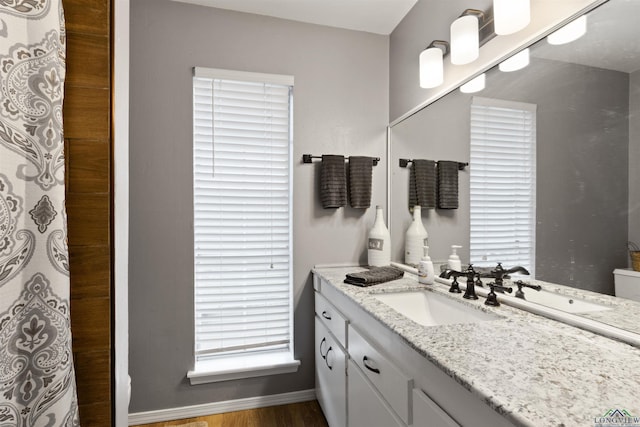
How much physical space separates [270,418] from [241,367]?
1.13ft

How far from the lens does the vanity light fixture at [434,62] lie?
1.64 meters

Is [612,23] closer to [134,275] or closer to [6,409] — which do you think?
[6,409]

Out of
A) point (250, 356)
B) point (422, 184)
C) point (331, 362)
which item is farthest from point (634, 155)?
point (250, 356)

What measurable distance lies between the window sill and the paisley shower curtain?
1.12 m

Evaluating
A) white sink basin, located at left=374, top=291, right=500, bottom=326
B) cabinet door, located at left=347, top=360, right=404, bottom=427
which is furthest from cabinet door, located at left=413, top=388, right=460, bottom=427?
white sink basin, located at left=374, top=291, right=500, bottom=326

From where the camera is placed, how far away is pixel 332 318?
1.66 meters

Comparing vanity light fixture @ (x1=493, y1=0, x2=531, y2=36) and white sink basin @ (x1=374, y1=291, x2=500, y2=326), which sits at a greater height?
vanity light fixture @ (x1=493, y1=0, x2=531, y2=36)

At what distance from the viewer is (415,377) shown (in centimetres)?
91

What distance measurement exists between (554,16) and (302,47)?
1405 millimetres

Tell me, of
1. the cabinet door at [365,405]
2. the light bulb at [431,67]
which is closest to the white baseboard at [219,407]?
the cabinet door at [365,405]

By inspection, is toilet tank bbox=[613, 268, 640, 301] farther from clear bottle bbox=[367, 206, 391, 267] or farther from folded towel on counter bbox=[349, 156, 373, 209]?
folded towel on counter bbox=[349, 156, 373, 209]

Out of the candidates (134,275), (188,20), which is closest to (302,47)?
(188,20)

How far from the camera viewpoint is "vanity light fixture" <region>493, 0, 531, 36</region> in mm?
1143

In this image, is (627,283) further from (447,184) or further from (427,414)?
(447,184)
